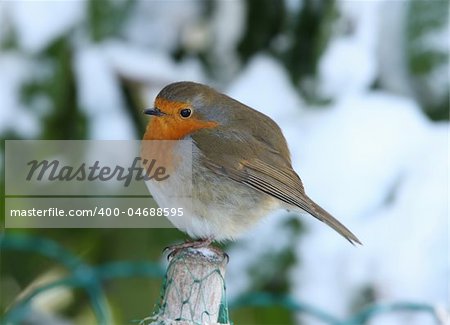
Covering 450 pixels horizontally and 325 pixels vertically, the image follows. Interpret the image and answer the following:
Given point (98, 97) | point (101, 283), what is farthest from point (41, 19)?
point (101, 283)

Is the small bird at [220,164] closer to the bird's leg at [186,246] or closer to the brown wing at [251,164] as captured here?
the brown wing at [251,164]

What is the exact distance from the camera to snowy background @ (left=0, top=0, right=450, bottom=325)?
446cm

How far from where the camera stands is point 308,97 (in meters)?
4.71

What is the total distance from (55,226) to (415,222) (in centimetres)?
174

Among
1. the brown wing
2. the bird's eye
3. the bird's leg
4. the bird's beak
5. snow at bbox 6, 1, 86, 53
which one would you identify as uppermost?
snow at bbox 6, 1, 86, 53

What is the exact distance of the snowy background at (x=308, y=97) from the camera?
14.6ft

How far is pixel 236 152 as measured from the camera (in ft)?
10.5

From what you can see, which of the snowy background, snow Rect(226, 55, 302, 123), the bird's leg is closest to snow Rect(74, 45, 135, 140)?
the snowy background

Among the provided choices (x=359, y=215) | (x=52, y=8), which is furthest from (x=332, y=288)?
(x=52, y=8)

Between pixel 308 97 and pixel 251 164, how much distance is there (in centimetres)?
157

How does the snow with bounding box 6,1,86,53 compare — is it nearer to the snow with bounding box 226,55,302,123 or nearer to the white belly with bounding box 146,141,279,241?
the snow with bounding box 226,55,302,123

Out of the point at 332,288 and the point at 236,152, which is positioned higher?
the point at 332,288

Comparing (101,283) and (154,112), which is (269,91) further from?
(154,112)

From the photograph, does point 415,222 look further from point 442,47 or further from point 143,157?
point 143,157
